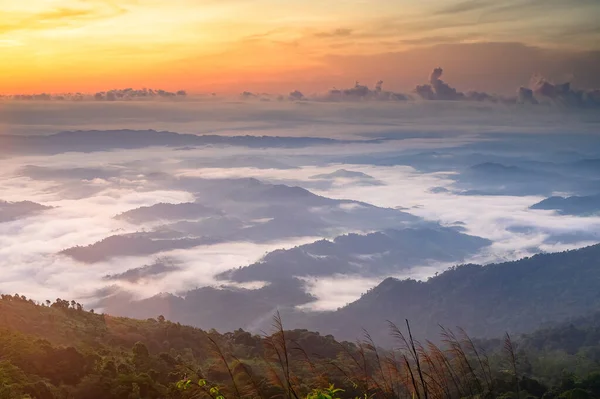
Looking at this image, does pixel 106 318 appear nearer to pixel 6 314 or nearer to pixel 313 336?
pixel 6 314

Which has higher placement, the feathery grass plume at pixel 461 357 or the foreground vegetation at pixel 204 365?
the feathery grass plume at pixel 461 357

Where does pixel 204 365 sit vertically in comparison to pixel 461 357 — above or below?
below

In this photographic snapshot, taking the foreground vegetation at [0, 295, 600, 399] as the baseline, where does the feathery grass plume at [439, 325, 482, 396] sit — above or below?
above

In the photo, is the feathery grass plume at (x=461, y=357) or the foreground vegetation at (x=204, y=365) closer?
the foreground vegetation at (x=204, y=365)

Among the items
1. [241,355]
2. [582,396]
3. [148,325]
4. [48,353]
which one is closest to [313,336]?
[241,355]

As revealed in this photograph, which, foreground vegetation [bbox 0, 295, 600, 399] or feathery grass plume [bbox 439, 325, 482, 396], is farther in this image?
feathery grass plume [bbox 439, 325, 482, 396]

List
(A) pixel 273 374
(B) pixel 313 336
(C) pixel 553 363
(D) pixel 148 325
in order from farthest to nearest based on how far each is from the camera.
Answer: (C) pixel 553 363 → (B) pixel 313 336 → (D) pixel 148 325 → (A) pixel 273 374

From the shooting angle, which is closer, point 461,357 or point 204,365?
point 461,357

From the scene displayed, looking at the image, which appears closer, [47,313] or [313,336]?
[47,313]
